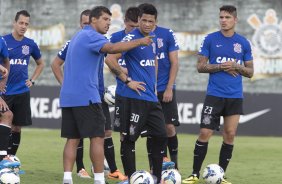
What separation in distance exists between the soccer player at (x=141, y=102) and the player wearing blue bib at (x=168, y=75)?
1.62 metres

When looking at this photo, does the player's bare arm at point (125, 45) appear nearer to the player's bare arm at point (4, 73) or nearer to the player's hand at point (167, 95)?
the player's bare arm at point (4, 73)

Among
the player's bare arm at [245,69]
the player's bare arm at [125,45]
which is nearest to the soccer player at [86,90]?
the player's bare arm at [125,45]

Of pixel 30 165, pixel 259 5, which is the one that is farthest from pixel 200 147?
pixel 259 5

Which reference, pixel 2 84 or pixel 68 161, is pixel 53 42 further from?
pixel 68 161

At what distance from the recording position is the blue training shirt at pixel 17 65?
41.2ft

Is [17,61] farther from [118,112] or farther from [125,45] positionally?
[125,45]

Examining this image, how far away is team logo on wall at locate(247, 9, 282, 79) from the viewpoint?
2308cm

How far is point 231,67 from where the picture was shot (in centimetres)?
1137

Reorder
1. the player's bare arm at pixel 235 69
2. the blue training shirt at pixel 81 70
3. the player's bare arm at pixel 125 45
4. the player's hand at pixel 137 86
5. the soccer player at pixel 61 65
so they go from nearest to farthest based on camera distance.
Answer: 1. the player's bare arm at pixel 125 45
2. the blue training shirt at pixel 81 70
3. the player's hand at pixel 137 86
4. the player's bare arm at pixel 235 69
5. the soccer player at pixel 61 65

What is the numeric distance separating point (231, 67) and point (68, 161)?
2.76 m

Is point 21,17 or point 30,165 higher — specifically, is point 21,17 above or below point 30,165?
above

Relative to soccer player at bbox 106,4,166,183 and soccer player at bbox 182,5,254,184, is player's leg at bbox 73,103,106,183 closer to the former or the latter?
soccer player at bbox 106,4,166,183

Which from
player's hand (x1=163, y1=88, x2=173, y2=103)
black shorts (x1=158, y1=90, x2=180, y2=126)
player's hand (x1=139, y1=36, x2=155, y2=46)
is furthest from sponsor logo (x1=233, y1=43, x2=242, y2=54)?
player's hand (x1=139, y1=36, x2=155, y2=46)

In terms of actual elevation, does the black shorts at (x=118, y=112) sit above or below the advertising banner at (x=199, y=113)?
above
